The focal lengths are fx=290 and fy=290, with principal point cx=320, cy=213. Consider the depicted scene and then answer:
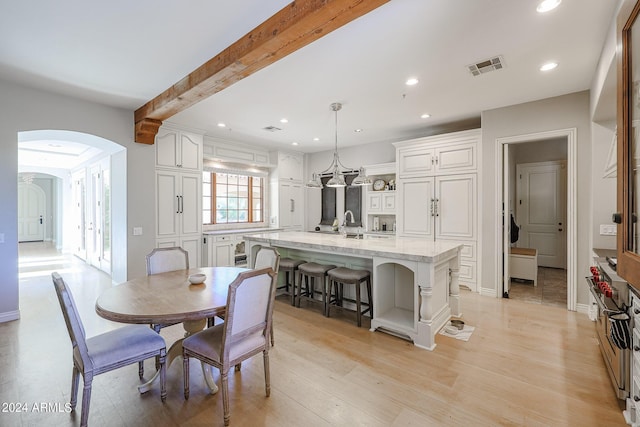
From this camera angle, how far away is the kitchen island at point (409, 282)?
2723mm

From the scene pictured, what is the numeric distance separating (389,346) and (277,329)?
1191mm

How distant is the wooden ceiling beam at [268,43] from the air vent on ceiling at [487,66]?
1.67 meters

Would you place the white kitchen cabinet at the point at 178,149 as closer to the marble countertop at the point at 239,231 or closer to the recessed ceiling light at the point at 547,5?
the marble countertop at the point at 239,231

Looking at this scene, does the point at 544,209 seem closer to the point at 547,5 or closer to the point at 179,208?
the point at 547,5

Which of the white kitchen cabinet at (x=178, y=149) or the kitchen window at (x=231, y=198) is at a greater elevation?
the white kitchen cabinet at (x=178, y=149)

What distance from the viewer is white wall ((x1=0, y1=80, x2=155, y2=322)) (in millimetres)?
3338

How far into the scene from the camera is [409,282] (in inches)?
130

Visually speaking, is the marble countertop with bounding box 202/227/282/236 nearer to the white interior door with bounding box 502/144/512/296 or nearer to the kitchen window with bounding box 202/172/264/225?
the kitchen window with bounding box 202/172/264/225

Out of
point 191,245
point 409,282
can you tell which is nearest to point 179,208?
point 191,245

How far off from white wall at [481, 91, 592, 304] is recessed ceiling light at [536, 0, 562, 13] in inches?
83.9

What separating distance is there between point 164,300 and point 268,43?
2009mm

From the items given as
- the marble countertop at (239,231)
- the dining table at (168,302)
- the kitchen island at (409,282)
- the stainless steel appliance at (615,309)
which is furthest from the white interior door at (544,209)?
the dining table at (168,302)

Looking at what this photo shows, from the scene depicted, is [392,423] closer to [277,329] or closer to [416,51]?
[277,329]

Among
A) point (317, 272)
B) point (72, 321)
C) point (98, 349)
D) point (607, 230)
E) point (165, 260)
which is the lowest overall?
point (98, 349)
